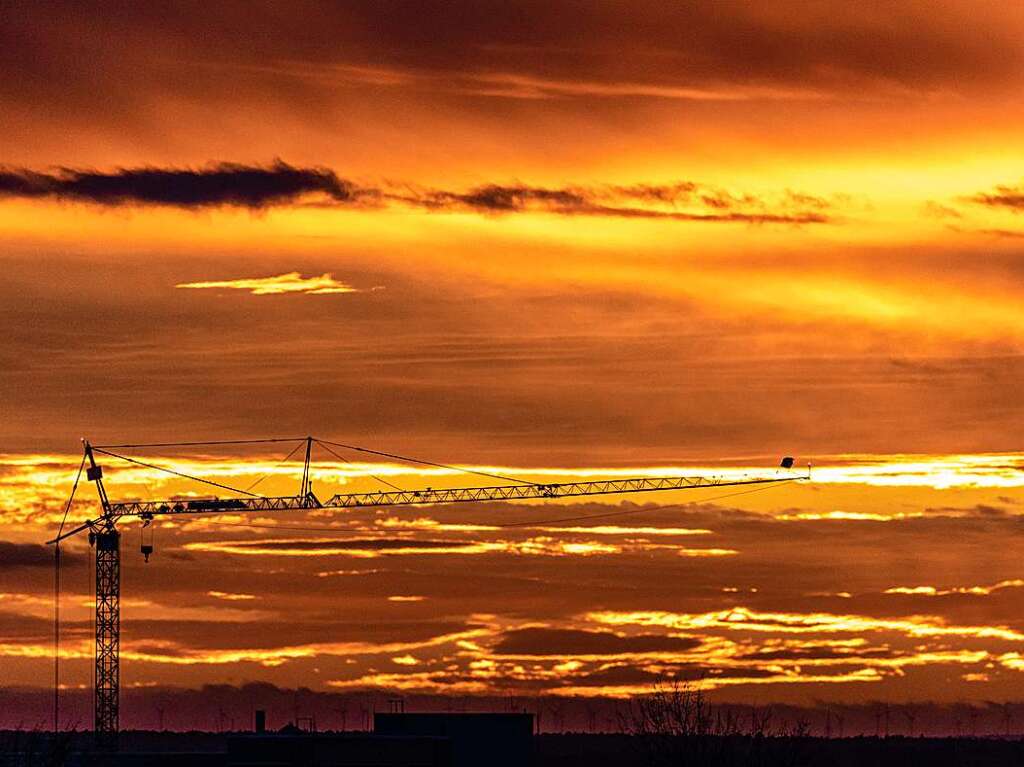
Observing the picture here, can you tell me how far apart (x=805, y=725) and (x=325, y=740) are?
74.3m

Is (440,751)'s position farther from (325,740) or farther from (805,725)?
(805,725)

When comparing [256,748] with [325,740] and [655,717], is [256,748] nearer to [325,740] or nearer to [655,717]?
[325,740]

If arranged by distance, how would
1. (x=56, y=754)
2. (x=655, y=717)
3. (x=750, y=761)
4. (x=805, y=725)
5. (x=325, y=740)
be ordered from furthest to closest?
(x=325, y=740)
(x=655, y=717)
(x=750, y=761)
(x=805, y=725)
(x=56, y=754)

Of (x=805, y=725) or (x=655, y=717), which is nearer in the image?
(x=805, y=725)

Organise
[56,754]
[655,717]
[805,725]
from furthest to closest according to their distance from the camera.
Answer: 1. [655,717]
2. [805,725]
3. [56,754]

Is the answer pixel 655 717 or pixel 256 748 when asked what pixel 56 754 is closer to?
pixel 655 717

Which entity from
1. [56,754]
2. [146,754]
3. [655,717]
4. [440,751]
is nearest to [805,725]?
[655,717]

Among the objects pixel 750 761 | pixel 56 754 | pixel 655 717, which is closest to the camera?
pixel 56 754

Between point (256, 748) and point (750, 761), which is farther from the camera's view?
point (256, 748)

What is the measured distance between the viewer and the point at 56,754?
10269cm

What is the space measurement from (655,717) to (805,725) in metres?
31.5

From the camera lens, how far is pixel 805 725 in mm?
131000

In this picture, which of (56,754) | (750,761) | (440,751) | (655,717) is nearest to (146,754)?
(440,751)

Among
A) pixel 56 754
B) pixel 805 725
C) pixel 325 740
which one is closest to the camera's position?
pixel 56 754
